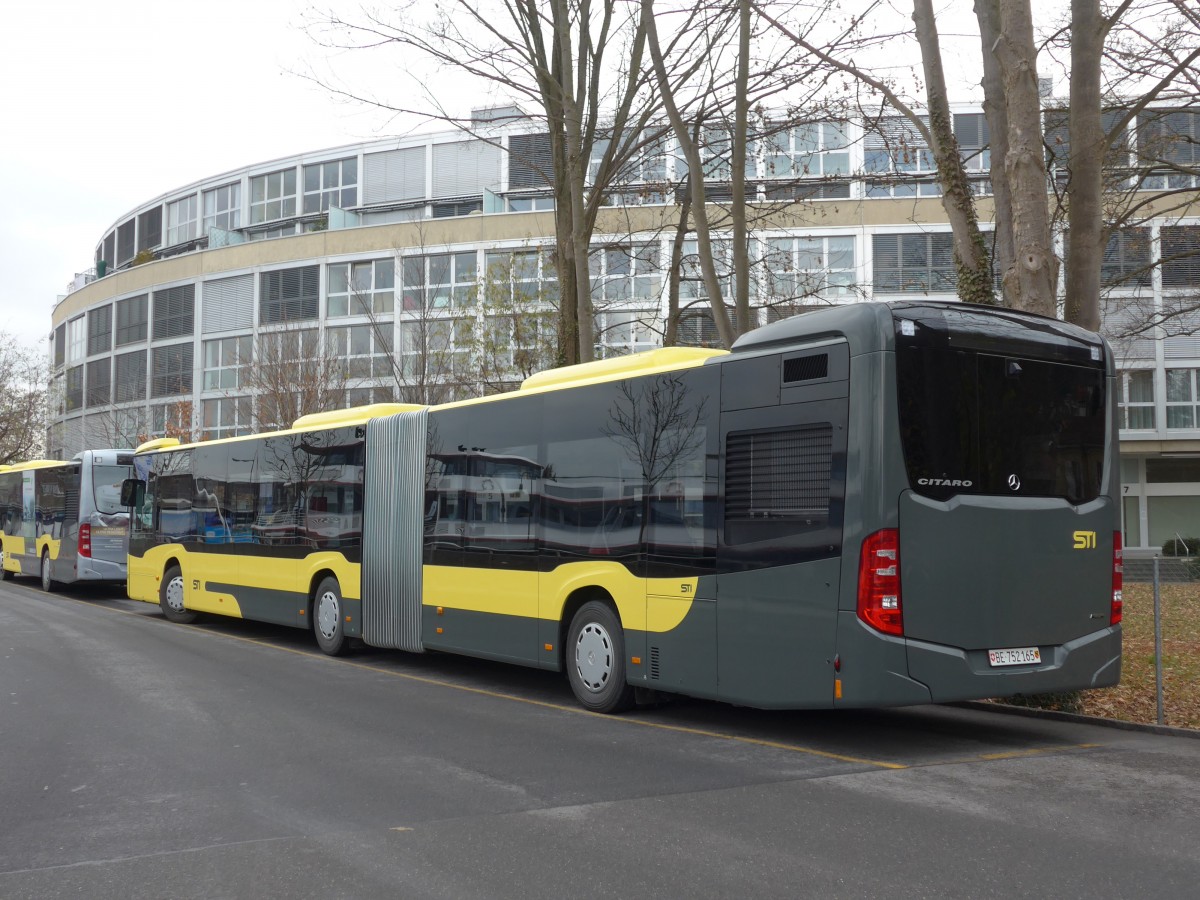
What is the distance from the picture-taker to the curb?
29.0 feet

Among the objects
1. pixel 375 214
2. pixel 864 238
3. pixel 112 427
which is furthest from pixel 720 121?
pixel 112 427

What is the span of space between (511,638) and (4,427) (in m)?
55.1

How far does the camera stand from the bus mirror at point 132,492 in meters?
20.3

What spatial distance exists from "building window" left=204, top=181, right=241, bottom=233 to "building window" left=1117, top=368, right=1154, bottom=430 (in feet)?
127

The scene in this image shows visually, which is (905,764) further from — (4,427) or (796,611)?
(4,427)

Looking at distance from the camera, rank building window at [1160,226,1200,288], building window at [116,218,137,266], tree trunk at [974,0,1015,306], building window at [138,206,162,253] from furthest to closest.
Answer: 1. building window at [116,218,137,266]
2. building window at [138,206,162,253]
3. building window at [1160,226,1200,288]
4. tree trunk at [974,0,1015,306]

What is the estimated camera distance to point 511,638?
11.2 meters

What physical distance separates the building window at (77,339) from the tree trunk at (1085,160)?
57.8 m

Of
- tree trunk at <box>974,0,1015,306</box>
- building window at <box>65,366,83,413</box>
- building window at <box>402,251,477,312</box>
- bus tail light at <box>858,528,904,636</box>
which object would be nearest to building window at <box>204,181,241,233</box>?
building window at <box>65,366,83,413</box>

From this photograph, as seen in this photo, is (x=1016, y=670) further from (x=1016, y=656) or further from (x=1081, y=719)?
(x=1081, y=719)

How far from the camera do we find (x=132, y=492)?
66.9 ft

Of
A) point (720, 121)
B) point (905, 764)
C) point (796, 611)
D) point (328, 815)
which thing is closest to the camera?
point (328, 815)

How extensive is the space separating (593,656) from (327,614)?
5.74m

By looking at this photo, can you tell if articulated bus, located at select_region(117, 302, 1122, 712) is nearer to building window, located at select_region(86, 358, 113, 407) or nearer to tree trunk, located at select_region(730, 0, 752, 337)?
tree trunk, located at select_region(730, 0, 752, 337)
